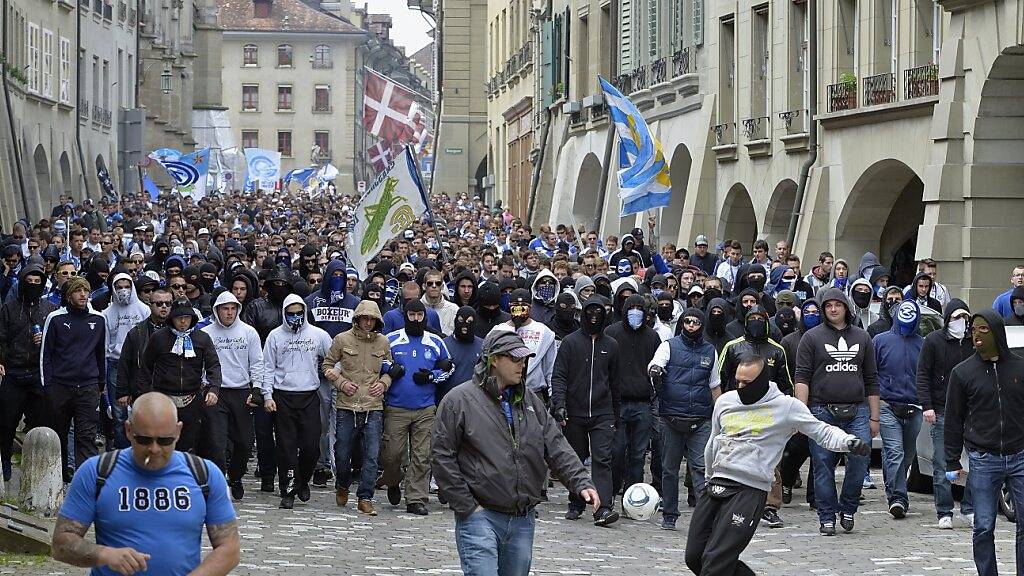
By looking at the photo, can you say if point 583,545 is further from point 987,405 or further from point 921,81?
point 921,81

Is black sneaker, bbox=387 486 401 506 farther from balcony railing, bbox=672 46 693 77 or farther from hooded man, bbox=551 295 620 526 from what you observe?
balcony railing, bbox=672 46 693 77

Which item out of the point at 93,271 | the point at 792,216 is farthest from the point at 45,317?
the point at 792,216

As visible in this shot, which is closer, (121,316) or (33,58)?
(121,316)

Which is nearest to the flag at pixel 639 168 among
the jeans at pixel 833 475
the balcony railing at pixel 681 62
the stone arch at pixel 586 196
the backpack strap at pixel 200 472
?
the balcony railing at pixel 681 62

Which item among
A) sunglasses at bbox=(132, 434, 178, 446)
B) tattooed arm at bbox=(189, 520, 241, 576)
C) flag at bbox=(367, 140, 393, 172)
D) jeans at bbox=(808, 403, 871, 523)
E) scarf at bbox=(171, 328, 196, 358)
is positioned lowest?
jeans at bbox=(808, 403, 871, 523)

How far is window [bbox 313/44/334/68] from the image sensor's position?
4621 inches

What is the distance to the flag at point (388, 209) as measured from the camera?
2331 cm

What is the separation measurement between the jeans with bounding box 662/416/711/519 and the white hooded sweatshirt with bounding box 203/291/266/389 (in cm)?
315

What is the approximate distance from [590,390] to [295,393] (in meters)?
2.31

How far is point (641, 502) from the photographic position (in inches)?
335

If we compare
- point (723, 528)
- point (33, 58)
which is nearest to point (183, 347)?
point (723, 528)

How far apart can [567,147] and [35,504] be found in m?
32.5

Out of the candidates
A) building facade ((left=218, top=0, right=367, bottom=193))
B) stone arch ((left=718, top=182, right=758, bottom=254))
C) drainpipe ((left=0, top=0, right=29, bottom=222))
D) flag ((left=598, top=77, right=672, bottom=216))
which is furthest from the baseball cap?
building facade ((left=218, top=0, right=367, bottom=193))

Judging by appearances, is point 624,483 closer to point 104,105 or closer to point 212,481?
point 212,481
